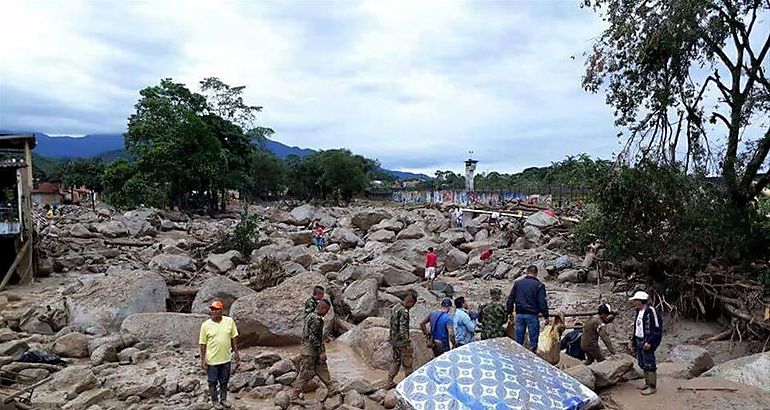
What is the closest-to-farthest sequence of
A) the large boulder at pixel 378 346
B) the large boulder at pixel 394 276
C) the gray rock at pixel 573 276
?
the large boulder at pixel 378 346
the large boulder at pixel 394 276
the gray rock at pixel 573 276

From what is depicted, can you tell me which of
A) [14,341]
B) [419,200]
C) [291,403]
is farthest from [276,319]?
[419,200]

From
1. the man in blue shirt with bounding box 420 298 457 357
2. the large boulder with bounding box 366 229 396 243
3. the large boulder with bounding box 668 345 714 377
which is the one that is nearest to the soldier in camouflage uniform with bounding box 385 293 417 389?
the man in blue shirt with bounding box 420 298 457 357

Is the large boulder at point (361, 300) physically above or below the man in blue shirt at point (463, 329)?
below

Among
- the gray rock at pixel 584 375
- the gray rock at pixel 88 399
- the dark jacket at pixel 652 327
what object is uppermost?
the dark jacket at pixel 652 327

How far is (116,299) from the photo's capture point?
1289cm

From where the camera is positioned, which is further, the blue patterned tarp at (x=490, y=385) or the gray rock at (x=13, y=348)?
the gray rock at (x=13, y=348)

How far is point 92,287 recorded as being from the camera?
1365cm

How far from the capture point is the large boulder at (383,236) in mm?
28547

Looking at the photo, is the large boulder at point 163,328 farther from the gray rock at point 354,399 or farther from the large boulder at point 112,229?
the large boulder at point 112,229

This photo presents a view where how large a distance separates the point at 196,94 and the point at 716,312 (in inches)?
1729

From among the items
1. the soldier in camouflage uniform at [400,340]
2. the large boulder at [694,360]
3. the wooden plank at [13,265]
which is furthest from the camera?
the wooden plank at [13,265]

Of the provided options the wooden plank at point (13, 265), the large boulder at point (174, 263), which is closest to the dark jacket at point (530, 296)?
the large boulder at point (174, 263)

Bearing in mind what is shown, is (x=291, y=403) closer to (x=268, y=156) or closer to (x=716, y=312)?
(x=716, y=312)

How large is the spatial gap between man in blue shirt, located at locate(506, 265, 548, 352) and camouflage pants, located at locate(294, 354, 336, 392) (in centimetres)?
304
